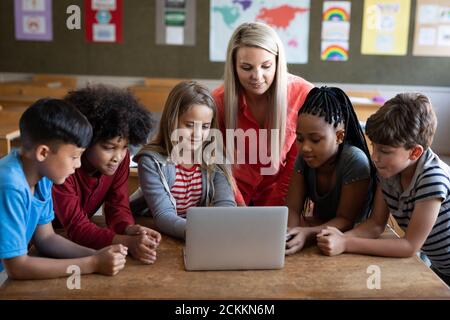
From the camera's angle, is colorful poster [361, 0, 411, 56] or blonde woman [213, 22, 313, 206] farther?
colorful poster [361, 0, 411, 56]

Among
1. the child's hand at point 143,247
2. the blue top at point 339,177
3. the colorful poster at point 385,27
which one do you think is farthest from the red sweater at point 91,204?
the colorful poster at point 385,27

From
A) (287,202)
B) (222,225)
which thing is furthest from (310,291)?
(287,202)

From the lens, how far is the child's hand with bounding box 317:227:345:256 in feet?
4.92

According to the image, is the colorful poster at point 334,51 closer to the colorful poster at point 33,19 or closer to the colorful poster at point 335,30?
the colorful poster at point 335,30

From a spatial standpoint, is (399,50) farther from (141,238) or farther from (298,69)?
(141,238)

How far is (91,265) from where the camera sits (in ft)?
4.43

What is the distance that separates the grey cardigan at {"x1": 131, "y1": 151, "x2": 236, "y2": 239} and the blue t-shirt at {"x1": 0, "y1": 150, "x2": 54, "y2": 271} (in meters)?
0.39

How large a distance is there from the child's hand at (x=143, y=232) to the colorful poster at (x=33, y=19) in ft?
13.0

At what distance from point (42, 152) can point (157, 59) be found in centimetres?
391

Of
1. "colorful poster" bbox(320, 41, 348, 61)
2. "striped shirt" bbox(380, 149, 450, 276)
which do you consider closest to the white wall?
"colorful poster" bbox(320, 41, 348, 61)

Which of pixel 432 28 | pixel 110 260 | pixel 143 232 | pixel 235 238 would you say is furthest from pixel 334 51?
pixel 110 260

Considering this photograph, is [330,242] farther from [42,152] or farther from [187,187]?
[42,152]

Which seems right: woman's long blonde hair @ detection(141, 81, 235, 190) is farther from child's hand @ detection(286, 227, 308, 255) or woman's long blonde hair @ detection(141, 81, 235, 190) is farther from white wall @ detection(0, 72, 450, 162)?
white wall @ detection(0, 72, 450, 162)

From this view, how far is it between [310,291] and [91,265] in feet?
1.73
